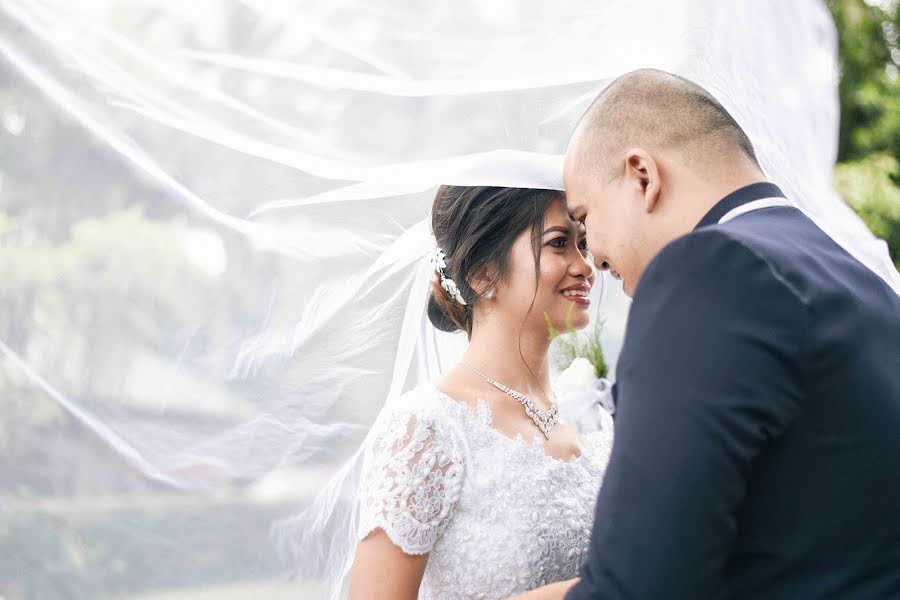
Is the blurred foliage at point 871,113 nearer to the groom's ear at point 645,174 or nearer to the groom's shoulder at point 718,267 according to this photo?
Result: the groom's ear at point 645,174

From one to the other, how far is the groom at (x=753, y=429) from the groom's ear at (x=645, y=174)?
21 centimetres

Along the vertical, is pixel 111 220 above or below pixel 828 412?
above

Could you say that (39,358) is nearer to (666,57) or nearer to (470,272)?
(470,272)

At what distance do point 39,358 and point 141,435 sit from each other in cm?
33

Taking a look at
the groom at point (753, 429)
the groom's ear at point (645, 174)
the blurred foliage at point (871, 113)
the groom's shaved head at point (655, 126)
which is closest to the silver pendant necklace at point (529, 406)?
the groom's shaved head at point (655, 126)

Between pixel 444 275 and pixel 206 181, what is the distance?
43.9 inches

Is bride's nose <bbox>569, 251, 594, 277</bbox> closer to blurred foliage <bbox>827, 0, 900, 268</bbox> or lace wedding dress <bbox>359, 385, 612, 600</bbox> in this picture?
lace wedding dress <bbox>359, 385, 612, 600</bbox>

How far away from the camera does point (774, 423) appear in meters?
1.74

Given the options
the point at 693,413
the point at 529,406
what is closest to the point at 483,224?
the point at 529,406

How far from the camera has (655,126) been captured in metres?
2.24

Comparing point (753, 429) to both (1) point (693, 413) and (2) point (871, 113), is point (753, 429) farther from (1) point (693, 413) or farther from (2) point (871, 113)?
(2) point (871, 113)

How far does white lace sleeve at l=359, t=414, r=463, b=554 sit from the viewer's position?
2.88 metres

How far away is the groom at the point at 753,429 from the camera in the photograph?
1670 mm

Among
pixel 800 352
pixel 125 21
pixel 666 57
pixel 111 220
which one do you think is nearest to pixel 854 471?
pixel 800 352
